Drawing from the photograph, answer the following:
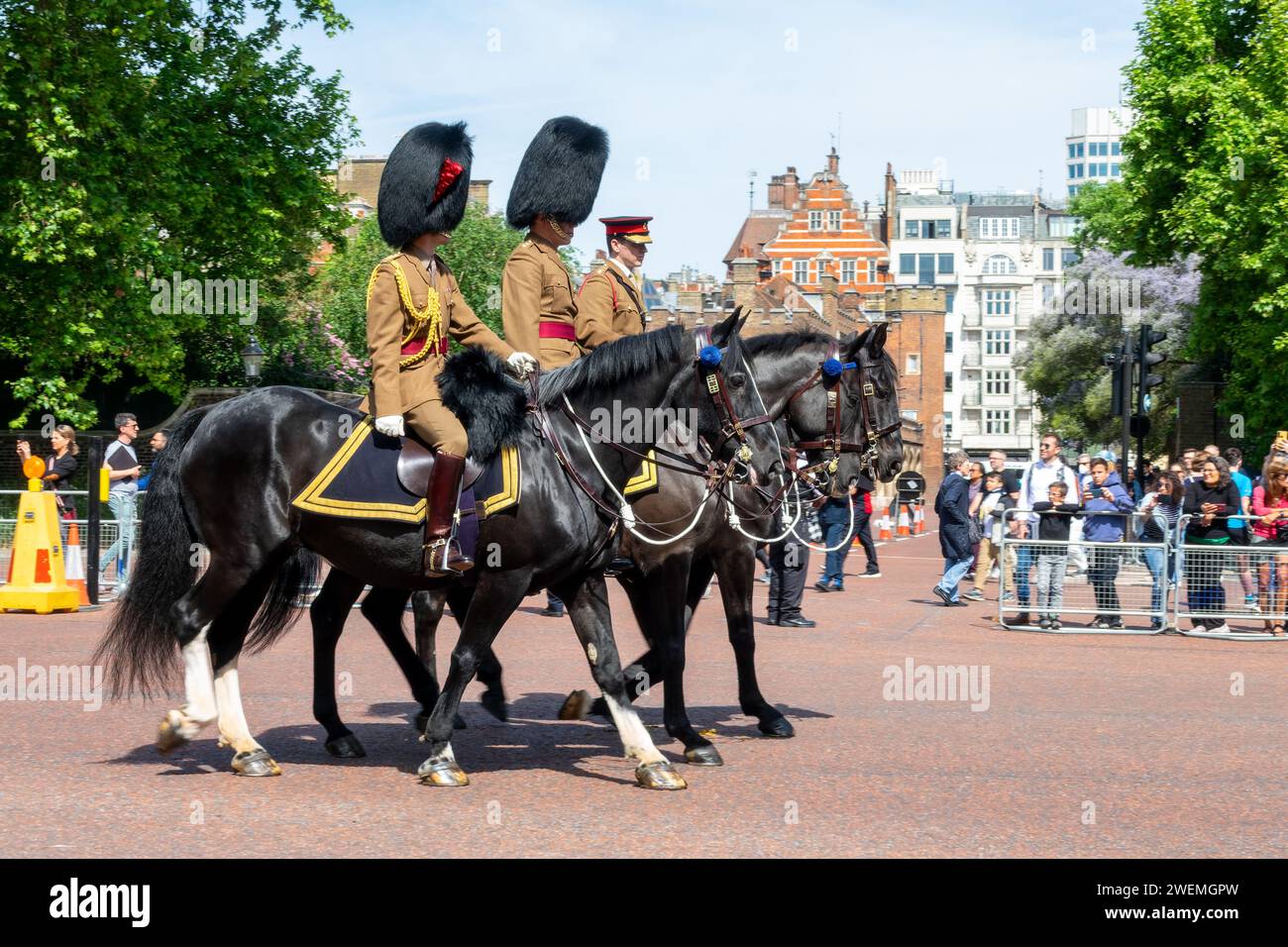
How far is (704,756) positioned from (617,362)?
2.17 m

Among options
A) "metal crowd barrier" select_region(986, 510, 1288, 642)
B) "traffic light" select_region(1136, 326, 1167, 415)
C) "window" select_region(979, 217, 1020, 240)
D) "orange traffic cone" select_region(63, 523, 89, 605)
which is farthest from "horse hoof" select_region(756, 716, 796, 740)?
"window" select_region(979, 217, 1020, 240)

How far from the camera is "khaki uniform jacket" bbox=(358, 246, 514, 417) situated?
7.79 metres

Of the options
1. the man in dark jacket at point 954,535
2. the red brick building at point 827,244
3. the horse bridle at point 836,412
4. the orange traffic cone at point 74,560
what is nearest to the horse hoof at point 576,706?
the horse bridle at point 836,412

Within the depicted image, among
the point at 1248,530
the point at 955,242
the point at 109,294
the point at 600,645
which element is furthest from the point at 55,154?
the point at 955,242

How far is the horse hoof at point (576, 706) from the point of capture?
31.1ft

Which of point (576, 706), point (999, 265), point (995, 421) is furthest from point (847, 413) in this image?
point (999, 265)

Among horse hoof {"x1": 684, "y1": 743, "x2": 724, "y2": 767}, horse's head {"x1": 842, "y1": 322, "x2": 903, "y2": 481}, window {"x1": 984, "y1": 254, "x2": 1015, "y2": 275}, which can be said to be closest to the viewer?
horse hoof {"x1": 684, "y1": 743, "x2": 724, "y2": 767}

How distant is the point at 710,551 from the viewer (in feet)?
30.6

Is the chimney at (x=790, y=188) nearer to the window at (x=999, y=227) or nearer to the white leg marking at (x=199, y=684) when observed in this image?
the window at (x=999, y=227)

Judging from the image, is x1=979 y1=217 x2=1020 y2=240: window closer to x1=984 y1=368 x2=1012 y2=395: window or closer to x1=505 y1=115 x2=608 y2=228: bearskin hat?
x1=984 y1=368 x2=1012 y2=395: window

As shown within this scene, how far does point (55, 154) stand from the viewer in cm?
2828

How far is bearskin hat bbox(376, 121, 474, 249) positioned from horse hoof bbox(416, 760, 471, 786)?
2719 mm
